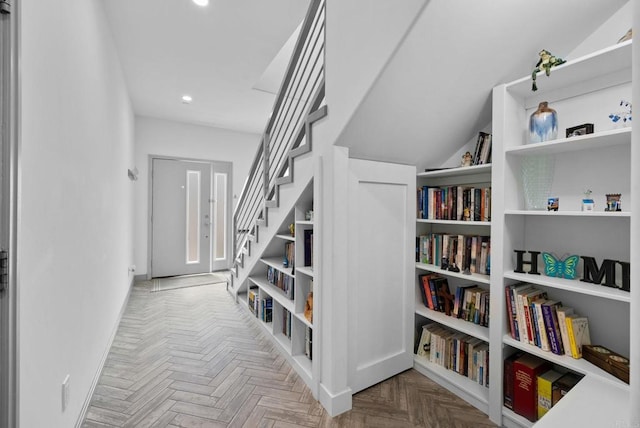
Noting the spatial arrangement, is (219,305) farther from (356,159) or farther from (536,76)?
(536,76)

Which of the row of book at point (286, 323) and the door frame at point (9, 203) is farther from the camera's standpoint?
the row of book at point (286, 323)

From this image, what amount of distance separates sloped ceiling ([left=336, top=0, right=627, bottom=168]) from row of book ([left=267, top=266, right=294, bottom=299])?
52.7 inches

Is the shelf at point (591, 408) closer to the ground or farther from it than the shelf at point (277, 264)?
closer to the ground

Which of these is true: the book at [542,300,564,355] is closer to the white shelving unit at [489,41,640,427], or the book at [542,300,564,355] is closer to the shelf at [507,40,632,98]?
the white shelving unit at [489,41,640,427]

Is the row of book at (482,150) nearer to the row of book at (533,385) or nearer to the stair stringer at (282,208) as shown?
the stair stringer at (282,208)

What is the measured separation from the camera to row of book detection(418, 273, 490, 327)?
2.05 m

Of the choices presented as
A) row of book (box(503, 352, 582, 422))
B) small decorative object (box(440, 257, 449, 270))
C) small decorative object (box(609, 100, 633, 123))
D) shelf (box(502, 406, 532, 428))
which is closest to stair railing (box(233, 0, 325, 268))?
small decorative object (box(440, 257, 449, 270))

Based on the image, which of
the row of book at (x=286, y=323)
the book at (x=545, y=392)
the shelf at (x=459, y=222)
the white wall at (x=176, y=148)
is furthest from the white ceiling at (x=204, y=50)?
the book at (x=545, y=392)

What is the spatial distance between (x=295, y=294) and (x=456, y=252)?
1242 mm

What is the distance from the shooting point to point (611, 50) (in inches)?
53.8

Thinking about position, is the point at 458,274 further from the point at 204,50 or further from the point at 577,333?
the point at 204,50

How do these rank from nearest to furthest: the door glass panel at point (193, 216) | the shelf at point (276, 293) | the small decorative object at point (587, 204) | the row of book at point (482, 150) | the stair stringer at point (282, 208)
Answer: the small decorative object at point (587, 204)
the row of book at point (482, 150)
the stair stringer at point (282, 208)
the shelf at point (276, 293)
the door glass panel at point (193, 216)

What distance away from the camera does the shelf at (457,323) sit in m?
1.91

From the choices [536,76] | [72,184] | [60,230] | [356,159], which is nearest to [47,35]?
[72,184]
